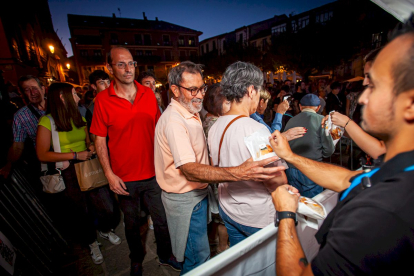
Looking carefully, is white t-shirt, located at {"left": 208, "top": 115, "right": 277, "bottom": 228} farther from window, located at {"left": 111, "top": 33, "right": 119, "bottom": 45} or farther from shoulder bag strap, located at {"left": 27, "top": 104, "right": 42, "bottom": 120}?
window, located at {"left": 111, "top": 33, "right": 119, "bottom": 45}

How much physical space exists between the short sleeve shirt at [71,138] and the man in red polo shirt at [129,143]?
1.76 feet

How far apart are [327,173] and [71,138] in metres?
2.94

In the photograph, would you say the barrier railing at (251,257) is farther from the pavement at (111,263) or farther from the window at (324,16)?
the window at (324,16)

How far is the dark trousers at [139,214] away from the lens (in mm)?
2383

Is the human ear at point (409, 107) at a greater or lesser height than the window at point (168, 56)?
lesser

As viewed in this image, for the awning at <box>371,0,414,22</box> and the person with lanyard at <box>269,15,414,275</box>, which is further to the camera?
the awning at <box>371,0,414,22</box>

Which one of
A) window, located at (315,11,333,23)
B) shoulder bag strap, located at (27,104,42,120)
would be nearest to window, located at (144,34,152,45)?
window, located at (315,11,333,23)

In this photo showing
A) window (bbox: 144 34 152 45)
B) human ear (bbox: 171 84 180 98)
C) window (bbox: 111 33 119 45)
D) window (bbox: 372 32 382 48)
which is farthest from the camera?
window (bbox: 144 34 152 45)

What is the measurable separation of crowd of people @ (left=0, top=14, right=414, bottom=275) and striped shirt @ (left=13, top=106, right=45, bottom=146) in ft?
0.04

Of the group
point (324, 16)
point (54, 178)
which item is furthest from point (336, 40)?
point (54, 178)

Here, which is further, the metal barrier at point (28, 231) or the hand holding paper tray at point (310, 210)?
the metal barrier at point (28, 231)

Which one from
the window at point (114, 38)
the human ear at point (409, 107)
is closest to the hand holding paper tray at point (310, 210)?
the human ear at point (409, 107)

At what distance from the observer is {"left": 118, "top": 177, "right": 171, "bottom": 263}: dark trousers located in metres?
2.38

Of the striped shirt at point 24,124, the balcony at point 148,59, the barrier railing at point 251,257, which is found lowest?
the barrier railing at point 251,257
